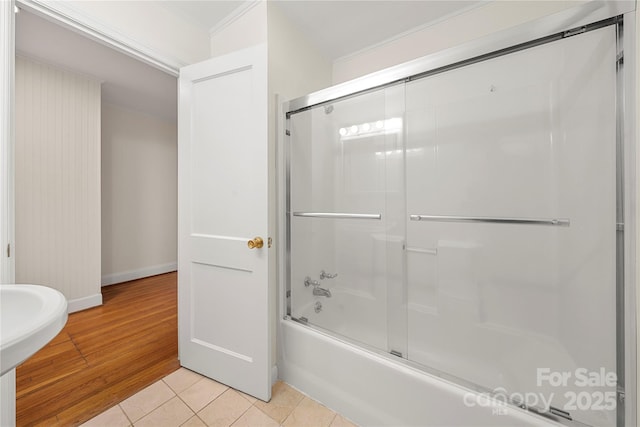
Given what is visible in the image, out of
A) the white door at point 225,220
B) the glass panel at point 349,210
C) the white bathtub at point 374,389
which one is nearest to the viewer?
the white bathtub at point 374,389

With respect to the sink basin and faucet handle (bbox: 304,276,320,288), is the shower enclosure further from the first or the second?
the sink basin

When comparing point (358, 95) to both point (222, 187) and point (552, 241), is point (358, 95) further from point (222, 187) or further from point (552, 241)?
point (552, 241)

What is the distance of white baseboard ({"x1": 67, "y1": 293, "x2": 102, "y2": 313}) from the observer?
8.07ft

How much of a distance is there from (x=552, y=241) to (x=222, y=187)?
1.90 meters

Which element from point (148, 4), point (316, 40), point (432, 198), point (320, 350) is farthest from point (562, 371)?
point (148, 4)

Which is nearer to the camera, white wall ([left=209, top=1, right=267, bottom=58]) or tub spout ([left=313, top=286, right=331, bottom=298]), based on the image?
white wall ([left=209, top=1, right=267, bottom=58])

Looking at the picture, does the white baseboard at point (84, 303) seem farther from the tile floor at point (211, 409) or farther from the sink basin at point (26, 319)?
the sink basin at point (26, 319)

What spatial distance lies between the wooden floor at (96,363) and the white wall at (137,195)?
37.8 inches

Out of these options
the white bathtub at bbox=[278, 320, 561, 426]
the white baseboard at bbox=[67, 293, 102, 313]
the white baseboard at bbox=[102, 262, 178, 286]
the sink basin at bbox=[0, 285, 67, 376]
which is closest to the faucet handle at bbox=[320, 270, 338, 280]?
the white bathtub at bbox=[278, 320, 561, 426]

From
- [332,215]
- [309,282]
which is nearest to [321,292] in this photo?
[309,282]

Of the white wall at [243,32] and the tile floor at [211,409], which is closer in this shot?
the tile floor at [211,409]

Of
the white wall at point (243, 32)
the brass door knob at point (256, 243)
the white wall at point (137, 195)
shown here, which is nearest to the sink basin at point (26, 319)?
the brass door knob at point (256, 243)

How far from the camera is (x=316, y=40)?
1.97 meters

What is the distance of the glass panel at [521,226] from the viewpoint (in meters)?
1.04
